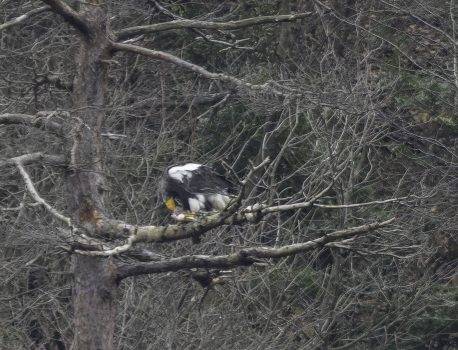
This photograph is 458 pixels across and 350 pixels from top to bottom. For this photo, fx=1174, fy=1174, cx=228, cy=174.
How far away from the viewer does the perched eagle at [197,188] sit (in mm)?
9875

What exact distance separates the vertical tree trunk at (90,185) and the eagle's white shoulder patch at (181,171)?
33.5 inches

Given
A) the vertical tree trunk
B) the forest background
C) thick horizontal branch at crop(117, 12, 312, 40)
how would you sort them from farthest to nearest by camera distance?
thick horizontal branch at crop(117, 12, 312, 40), the forest background, the vertical tree trunk

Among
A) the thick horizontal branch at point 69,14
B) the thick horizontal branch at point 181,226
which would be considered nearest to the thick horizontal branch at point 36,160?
the thick horizontal branch at point 181,226

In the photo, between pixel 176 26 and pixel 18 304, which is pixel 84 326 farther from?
pixel 18 304

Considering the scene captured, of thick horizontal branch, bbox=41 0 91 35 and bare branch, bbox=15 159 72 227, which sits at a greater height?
thick horizontal branch, bbox=41 0 91 35

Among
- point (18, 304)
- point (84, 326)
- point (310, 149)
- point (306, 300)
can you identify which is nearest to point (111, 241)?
point (84, 326)

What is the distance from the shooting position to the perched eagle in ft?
32.4

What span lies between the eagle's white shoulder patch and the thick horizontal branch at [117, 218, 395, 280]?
1318 millimetres

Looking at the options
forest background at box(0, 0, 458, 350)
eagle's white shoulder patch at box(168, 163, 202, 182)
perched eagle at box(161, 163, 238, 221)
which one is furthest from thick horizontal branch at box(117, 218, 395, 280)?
eagle's white shoulder patch at box(168, 163, 202, 182)

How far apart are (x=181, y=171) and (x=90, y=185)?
114 centimetres

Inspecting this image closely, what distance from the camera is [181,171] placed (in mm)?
10031

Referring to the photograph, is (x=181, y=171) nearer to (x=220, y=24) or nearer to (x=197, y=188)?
(x=197, y=188)

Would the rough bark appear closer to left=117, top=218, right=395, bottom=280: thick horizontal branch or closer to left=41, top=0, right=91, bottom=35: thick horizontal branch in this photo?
left=41, top=0, right=91, bottom=35: thick horizontal branch

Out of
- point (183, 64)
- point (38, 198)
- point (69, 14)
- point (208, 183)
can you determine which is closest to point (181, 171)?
point (208, 183)
